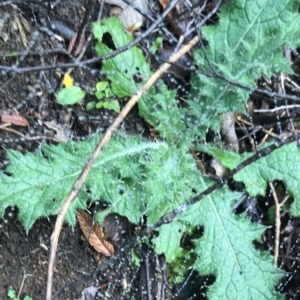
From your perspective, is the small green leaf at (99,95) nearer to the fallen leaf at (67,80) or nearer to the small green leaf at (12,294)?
the fallen leaf at (67,80)

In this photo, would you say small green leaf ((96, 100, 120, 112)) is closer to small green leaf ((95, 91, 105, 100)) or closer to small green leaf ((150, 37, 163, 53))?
small green leaf ((95, 91, 105, 100))

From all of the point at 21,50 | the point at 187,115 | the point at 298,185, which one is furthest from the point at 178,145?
the point at 21,50

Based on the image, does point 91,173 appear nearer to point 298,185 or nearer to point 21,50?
point 21,50

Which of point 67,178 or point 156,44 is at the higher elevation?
point 156,44

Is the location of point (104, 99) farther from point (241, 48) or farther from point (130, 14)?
point (241, 48)

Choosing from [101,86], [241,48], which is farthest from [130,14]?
[241,48]

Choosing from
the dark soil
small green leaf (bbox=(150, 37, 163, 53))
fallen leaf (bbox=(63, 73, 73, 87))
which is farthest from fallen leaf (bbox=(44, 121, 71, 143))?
small green leaf (bbox=(150, 37, 163, 53))

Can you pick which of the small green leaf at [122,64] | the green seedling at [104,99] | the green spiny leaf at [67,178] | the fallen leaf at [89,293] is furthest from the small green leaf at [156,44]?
the fallen leaf at [89,293]
